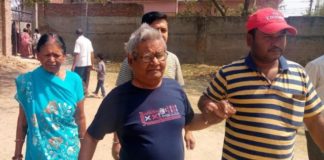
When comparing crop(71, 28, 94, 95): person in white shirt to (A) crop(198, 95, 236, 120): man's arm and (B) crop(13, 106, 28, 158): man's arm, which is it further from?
(A) crop(198, 95, 236, 120): man's arm

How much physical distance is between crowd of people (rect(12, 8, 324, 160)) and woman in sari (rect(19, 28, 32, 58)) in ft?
50.3

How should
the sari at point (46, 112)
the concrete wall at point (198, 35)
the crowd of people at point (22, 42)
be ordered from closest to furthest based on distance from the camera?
the sari at point (46, 112) → the concrete wall at point (198, 35) → the crowd of people at point (22, 42)

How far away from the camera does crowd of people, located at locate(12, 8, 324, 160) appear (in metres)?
2.00

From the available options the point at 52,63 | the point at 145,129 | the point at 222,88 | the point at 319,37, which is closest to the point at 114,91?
the point at 145,129

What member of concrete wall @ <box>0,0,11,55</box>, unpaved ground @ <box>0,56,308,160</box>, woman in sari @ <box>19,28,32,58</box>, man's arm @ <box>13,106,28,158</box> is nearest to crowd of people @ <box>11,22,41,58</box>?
woman in sari @ <box>19,28,32,58</box>

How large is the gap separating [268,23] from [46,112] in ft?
5.54

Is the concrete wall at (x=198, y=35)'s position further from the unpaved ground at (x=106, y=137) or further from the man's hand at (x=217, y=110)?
the man's hand at (x=217, y=110)

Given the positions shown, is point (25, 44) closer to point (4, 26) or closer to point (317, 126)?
point (4, 26)

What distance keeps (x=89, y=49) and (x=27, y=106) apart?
20.1ft

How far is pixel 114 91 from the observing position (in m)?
2.04

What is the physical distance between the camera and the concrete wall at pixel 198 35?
1636 cm

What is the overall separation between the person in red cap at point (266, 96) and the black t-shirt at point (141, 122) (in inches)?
11.1

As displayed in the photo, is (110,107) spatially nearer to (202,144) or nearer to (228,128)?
(228,128)

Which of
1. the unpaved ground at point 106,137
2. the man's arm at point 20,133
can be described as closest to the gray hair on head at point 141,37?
the man's arm at point 20,133
